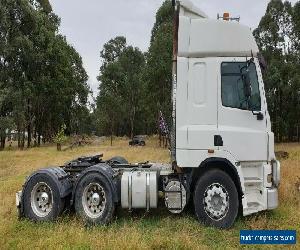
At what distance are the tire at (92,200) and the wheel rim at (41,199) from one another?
73 cm

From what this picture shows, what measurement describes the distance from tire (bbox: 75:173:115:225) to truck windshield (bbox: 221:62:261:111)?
10.6 ft

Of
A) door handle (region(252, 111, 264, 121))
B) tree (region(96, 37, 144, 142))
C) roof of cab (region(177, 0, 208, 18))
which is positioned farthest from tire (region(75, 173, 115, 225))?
tree (region(96, 37, 144, 142))

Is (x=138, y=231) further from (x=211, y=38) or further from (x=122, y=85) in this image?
(x=122, y=85)

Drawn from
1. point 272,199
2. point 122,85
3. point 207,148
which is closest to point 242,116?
point 207,148


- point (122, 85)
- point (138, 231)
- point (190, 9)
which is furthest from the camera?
point (122, 85)

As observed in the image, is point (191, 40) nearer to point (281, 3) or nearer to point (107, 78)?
point (281, 3)

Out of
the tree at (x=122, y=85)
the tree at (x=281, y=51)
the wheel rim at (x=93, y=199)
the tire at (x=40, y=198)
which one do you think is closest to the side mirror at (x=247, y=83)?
the wheel rim at (x=93, y=199)

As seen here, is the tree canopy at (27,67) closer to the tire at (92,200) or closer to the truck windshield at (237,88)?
the tire at (92,200)

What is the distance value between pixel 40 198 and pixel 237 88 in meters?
5.13

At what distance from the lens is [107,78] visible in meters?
72.9

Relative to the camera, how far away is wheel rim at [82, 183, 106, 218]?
32.8ft

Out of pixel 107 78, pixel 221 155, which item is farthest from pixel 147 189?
pixel 107 78

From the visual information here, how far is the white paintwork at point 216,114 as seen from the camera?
9.50 meters

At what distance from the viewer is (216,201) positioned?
9.58m
